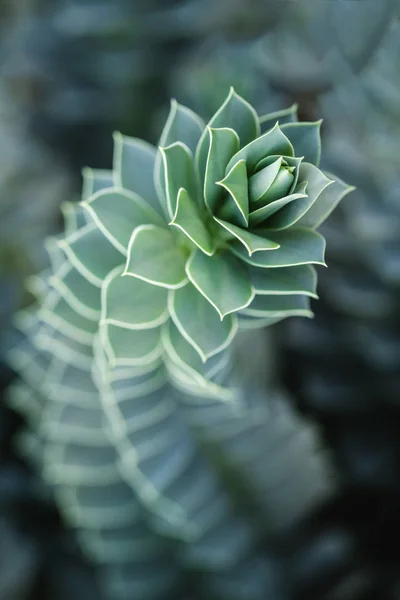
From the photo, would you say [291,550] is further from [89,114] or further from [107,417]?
[89,114]

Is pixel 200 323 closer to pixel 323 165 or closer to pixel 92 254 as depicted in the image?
pixel 92 254

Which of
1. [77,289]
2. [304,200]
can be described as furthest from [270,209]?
[77,289]

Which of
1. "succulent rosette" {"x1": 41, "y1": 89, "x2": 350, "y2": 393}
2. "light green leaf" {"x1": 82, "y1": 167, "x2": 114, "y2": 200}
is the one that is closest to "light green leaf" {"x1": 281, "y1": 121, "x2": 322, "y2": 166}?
"succulent rosette" {"x1": 41, "y1": 89, "x2": 350, "y2": 393}

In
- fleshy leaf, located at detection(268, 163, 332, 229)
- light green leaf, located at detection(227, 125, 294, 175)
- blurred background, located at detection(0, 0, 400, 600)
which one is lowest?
blurred background, located at detection(0, 0, 400, 600)

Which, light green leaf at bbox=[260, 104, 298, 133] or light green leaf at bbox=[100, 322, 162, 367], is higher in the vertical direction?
light green leaf at bbox=[260, 104, 298, 133]

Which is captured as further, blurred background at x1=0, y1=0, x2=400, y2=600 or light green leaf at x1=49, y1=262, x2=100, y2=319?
blurred background at x1=0, y1=0, x2=400, y2=600

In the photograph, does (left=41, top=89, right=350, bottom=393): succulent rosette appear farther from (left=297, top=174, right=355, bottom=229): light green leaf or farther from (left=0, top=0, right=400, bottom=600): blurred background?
(left=0, top=0, right=400, bottom=600): blurred background
